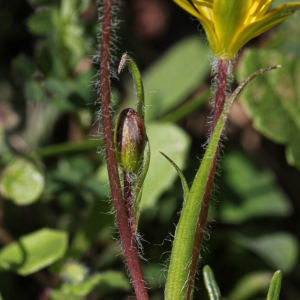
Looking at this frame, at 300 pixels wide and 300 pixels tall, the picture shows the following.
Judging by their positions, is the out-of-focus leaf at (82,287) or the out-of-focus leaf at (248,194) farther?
the out-of-focus leaf at (248,194)

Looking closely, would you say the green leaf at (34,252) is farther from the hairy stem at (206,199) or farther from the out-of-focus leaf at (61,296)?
the hairy stem at (206,199)

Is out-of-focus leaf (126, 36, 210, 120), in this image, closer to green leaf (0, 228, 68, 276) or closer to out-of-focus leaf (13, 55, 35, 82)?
out-of-focus leaf (13, 55, 35, 82)

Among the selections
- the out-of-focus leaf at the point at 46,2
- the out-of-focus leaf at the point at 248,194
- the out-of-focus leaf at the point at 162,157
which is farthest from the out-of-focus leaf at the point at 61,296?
the out-of-focus leaf at the point at 46,2

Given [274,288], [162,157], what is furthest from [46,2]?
[274,288]

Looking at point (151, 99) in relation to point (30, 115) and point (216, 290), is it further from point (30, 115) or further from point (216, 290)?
point (216, 290)

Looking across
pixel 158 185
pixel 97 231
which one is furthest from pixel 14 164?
pixel 158 185

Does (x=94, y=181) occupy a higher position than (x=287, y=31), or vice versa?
(x=287, y=31)

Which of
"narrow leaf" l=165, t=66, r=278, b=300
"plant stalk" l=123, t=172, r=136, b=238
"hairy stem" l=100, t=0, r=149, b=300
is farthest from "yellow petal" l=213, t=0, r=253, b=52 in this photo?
"plant stalk" l=123, t=172, r=136, b=238
